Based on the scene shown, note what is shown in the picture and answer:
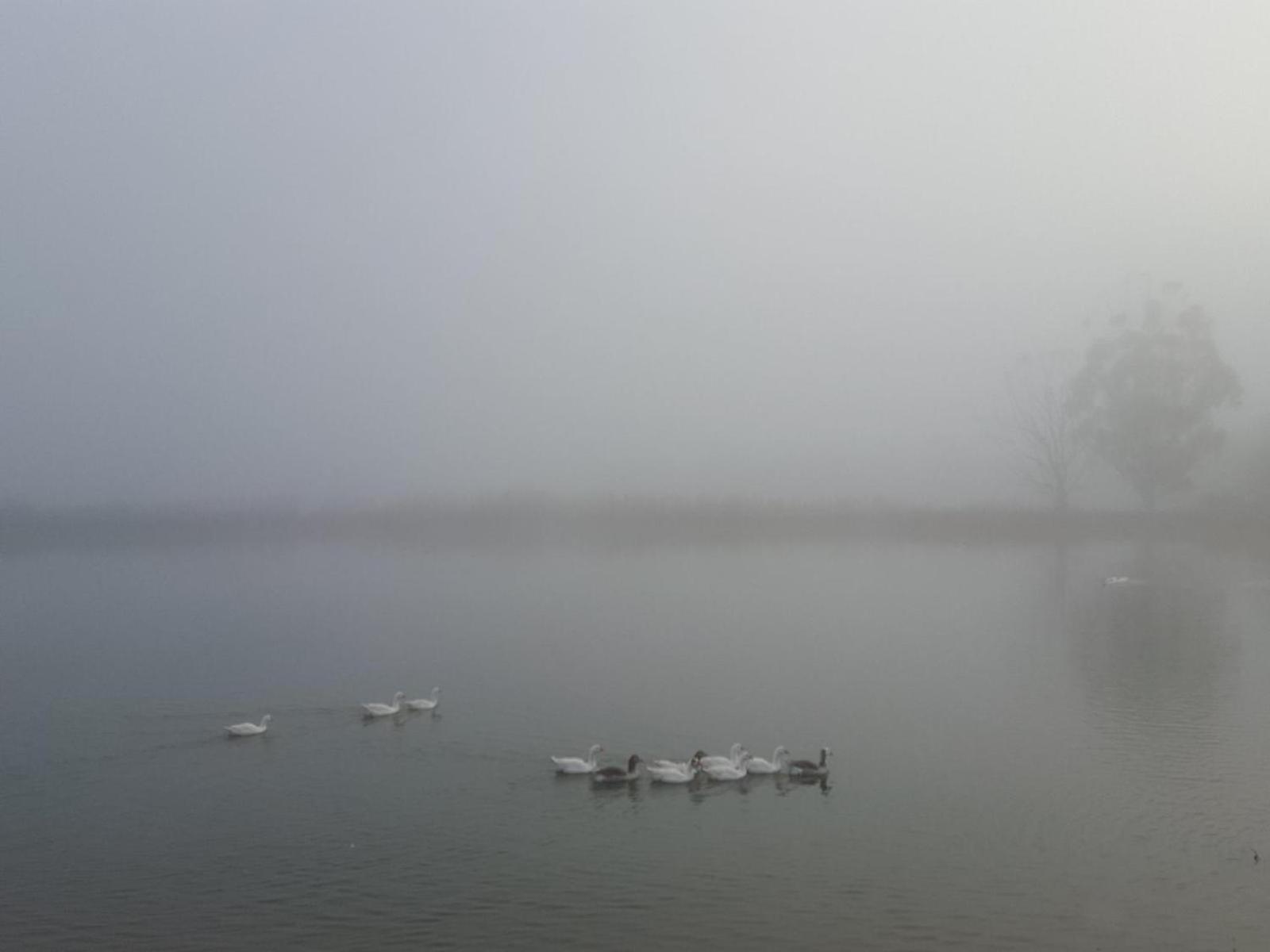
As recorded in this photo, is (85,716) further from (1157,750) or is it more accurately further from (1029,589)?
(1029,589)

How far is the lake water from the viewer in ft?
32.0

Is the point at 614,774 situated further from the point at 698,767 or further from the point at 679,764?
the point at 698,767

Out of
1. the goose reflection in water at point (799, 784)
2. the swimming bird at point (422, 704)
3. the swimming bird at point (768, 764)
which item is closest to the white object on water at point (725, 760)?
the swimming bird at point (768, 764)

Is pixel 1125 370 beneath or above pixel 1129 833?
above

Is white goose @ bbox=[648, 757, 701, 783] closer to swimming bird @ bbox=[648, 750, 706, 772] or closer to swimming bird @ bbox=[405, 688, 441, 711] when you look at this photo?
swimming bird @ bbox=[648, 750, 706, 772]

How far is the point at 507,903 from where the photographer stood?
10.0 meters

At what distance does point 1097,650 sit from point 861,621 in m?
5.72

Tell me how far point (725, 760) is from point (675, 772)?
643mm

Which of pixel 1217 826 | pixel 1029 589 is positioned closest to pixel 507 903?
pixel 1217 826

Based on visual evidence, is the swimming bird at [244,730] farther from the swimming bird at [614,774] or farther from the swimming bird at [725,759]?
the swimming bird at [725,759]

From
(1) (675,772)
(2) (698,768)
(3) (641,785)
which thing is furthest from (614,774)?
(2) (698,768)

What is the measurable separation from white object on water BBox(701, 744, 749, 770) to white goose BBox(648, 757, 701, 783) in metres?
0.09

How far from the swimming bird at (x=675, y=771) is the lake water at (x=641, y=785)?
174mm

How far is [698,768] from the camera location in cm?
1383
